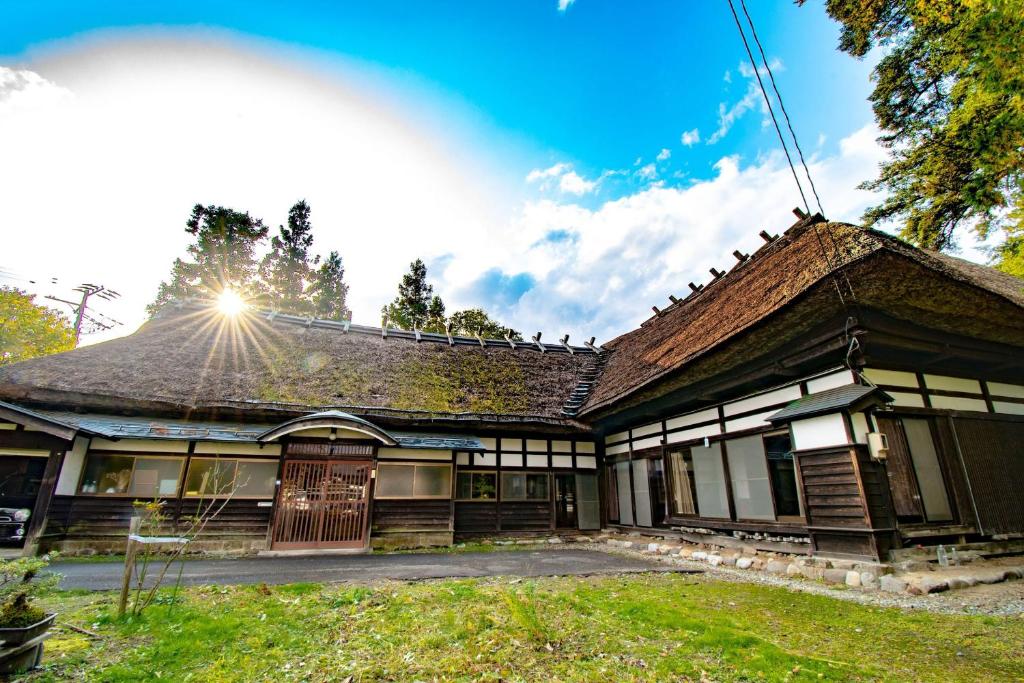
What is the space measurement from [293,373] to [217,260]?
19.7 meters

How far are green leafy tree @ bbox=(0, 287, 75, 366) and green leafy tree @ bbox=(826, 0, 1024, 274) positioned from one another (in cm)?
3636

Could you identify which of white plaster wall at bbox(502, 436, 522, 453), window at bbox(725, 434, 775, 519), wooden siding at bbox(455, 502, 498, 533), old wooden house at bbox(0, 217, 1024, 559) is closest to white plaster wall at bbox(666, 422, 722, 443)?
old wooden house at bbox(0, 217, 1024, 559)

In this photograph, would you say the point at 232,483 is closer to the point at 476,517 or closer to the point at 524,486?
the point at 476,517

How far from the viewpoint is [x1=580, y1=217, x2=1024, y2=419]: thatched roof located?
606 cm

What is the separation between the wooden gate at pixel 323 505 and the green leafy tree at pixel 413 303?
19648mm

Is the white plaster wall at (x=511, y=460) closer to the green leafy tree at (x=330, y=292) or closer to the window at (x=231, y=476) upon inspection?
the window at (x=231, y=476)

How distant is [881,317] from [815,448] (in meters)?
2.15

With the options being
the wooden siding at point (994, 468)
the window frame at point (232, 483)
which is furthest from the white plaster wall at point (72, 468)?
the wooden siding at point (994, 468)

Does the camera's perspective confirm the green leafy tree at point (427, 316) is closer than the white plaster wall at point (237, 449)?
No

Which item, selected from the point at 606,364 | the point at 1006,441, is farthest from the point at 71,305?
the point at 1006,441

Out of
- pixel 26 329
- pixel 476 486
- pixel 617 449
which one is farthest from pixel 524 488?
pixel 26 329

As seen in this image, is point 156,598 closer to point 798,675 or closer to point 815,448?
point 798,675

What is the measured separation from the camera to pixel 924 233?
38.1 ft

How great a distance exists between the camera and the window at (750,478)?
7582 mm
